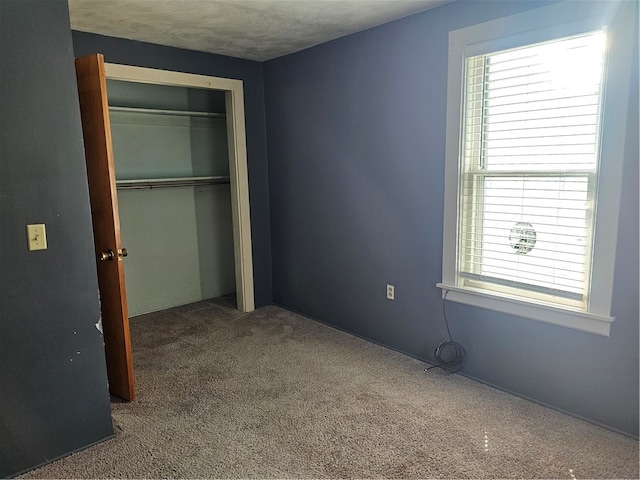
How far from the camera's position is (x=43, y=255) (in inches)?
78.9

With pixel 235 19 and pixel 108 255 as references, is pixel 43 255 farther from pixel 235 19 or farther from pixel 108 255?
pixel 235 19

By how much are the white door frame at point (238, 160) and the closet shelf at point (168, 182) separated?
0.51 m

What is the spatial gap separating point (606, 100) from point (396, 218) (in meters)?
1.39

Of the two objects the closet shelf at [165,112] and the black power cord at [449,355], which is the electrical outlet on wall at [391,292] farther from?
the closet shelf at [165,112]

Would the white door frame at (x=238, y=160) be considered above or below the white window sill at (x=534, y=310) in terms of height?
above

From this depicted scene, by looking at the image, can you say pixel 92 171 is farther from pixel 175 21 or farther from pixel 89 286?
pixel 175 21

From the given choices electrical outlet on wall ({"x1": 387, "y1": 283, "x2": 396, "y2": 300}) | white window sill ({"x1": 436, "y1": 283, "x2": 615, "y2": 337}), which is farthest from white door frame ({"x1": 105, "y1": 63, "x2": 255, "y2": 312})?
white window sill ({"x1": 436, "y1": 283, "x2": 615, "y2": 337})

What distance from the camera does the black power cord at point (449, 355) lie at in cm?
287

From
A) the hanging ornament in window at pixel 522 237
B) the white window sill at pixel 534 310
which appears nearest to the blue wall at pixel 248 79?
the white window sill at pixel 534 310

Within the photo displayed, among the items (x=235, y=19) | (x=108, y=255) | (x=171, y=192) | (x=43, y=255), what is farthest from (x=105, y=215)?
(x=171, y=192)

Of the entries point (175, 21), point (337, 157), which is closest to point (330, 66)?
point (337, 157)

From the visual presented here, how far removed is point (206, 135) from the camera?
4.49 m

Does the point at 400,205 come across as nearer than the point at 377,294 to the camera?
Yes

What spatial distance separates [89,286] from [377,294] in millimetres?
1949
